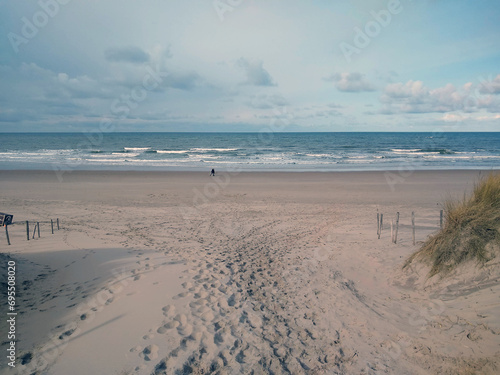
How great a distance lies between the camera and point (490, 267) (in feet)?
18.0

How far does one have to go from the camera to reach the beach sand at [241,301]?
14.2 ft

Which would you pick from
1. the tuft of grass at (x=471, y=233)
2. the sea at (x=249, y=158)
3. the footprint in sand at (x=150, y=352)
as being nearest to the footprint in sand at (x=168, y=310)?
the footprint in sand at (x=150, y=352)

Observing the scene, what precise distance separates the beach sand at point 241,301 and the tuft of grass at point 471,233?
0.27m

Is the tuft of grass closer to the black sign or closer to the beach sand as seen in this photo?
the beach sand

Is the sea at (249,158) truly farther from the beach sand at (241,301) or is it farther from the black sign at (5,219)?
the black sign at (5,219)

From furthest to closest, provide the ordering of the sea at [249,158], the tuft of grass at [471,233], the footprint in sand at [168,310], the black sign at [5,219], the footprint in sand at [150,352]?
the sea at [249,158], the black sign at [5,219], the tuft of grass at [471,233], the footprint in sand at [168,310], the footprint in sand at [150,352]

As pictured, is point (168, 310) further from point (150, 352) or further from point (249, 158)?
point (249, 158)

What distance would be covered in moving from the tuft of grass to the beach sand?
10.6 inches

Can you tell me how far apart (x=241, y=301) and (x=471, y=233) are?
4.64 metres

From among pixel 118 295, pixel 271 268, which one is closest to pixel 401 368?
pixel 271 268

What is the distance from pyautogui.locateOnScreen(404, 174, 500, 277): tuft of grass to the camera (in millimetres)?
5660

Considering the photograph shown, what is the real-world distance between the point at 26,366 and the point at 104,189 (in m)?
17.6

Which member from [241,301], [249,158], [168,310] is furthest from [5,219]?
[249,158]

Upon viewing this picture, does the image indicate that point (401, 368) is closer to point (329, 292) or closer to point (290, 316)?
point (290, 316)
